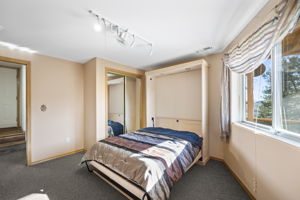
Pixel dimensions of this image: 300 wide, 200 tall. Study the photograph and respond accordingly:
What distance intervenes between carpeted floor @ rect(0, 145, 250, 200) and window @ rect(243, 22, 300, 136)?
1.11 meters

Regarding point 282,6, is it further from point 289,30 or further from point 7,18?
point 7,18

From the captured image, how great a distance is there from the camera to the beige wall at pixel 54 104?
103 inches

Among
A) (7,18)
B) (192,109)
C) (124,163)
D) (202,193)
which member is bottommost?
(202,193)

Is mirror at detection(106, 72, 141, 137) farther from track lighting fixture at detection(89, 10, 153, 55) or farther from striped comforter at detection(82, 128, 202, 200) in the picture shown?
→ track lighting fixture at detection(89, 10, 153, 55)

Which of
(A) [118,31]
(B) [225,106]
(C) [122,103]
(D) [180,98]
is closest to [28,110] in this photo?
(C) [122,103]

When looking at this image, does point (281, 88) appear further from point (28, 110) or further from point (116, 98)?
point (28, 110)

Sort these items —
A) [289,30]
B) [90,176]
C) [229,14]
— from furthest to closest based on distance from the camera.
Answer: [90,176] < [229,14] < [289,30]

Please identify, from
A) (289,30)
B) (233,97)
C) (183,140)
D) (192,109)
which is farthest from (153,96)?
(289,30)

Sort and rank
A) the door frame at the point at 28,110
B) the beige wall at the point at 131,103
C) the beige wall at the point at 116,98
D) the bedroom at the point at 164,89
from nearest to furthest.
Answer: the bedroom at the point at 164,89, the door frame at the point at 28,110, the beige wall at the point at 116,98, the beige wall at the point at 131,103

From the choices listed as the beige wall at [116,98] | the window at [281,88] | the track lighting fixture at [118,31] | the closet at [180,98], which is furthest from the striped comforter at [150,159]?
the track lighting fixture at [118,31]

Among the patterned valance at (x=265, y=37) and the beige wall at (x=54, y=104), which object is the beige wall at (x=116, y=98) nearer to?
the beige wall at (x=54, y=104)

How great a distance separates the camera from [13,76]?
4410 mm

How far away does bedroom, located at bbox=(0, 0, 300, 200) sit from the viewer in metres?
1.28

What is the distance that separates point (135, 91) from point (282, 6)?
3.44 metres
